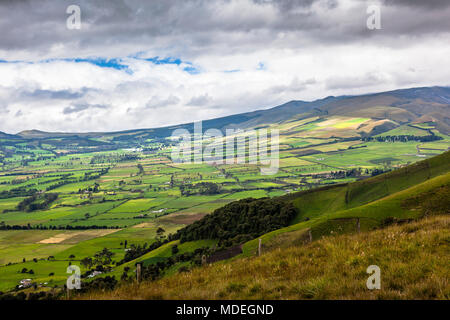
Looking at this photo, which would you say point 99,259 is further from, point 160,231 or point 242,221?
point 242,221

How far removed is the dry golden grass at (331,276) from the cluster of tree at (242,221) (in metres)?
57.4

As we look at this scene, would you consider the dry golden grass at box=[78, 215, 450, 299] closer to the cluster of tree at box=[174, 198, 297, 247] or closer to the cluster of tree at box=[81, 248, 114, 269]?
the cluster of tree at box=[174, 198, 297, 247]


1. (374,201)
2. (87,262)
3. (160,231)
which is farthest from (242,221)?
(160,231)

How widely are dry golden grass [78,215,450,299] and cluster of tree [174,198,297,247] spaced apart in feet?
188

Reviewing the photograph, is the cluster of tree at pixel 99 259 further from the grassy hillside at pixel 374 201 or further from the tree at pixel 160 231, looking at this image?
the grassy hillside at pixel 374 201

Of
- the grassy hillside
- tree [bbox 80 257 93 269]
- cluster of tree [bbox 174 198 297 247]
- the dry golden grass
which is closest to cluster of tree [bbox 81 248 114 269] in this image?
tree [bbox 80 257 93 269]

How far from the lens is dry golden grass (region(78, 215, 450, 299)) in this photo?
31.5 ft

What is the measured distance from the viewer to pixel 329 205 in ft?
278

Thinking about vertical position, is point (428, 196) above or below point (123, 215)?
above
